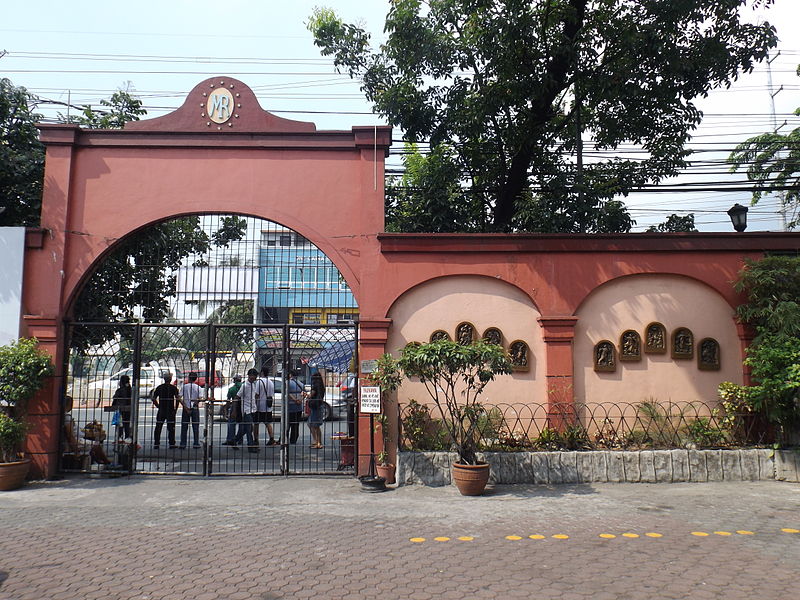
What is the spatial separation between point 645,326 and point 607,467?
2298 mm

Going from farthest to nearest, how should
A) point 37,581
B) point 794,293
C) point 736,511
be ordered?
point 794,293 < point 736,511 < point 37,581

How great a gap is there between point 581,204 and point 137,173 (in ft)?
26.2

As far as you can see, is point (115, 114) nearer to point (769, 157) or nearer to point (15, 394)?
point (15, 394)

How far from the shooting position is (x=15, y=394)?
8.35 meters

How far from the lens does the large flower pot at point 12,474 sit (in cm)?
832

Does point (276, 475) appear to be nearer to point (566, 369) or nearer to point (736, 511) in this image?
point (566, 369)

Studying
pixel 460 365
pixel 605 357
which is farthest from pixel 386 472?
pixel 605 357

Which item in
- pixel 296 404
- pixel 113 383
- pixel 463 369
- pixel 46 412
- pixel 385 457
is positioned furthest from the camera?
pixel 296 404

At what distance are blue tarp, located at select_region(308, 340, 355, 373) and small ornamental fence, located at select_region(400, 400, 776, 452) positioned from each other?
4.33 ft

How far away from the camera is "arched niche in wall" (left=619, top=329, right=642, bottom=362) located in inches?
364

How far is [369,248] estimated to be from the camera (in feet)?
30.8

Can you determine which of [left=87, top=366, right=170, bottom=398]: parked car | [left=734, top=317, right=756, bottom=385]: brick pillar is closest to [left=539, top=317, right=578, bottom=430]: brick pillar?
[left=734, top=317, right=756, bottom=385]: brick pillar

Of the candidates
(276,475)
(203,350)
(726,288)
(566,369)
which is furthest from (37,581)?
(726,288)

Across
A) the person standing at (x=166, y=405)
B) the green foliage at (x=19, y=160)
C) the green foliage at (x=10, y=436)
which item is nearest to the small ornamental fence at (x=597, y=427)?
the person standing at (x=166, y=405)
